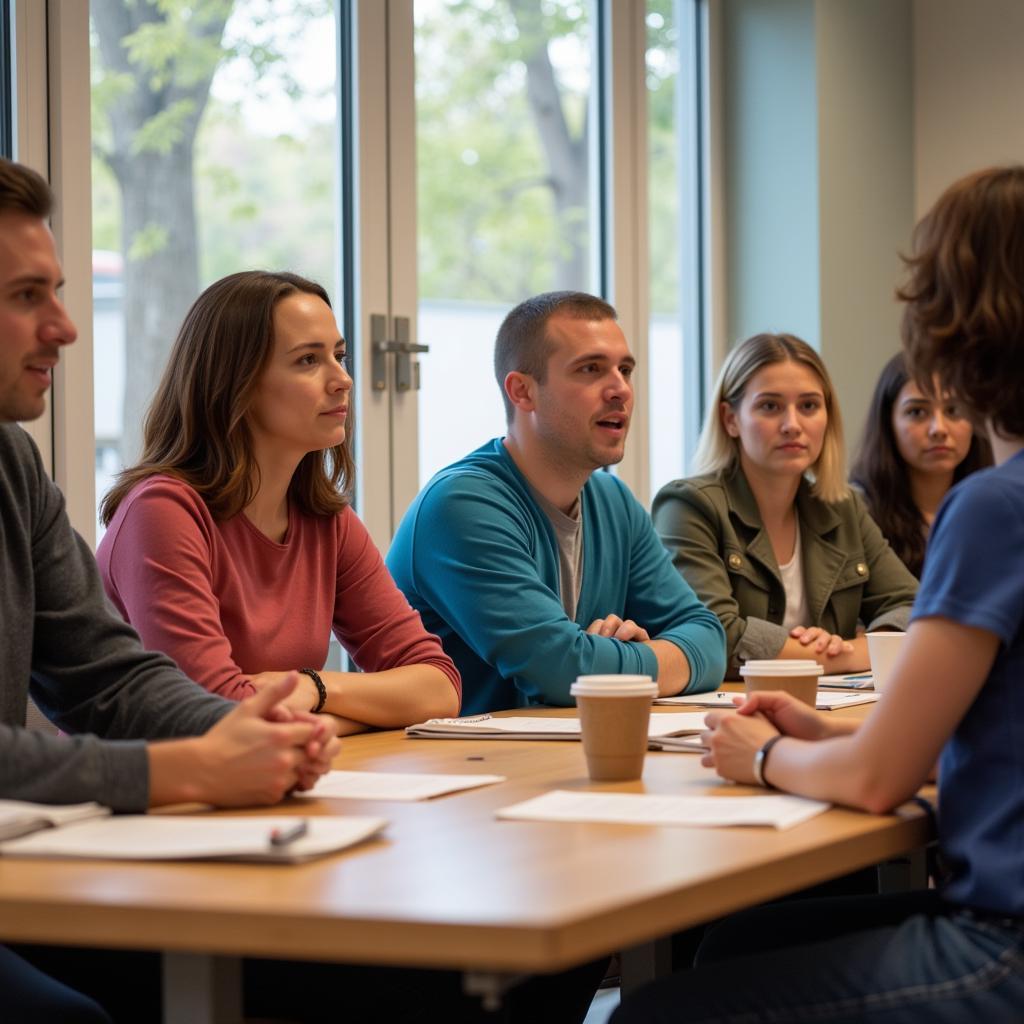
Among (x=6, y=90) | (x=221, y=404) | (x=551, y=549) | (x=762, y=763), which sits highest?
(x=6, y=90)

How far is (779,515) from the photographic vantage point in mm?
3365

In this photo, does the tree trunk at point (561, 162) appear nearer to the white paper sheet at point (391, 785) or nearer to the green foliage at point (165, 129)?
the green foliage at point (165, 129)

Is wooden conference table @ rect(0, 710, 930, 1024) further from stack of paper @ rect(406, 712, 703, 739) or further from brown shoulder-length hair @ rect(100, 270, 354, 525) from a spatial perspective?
brown shoulder-length hair @ rect(100, 270, 354, 525)

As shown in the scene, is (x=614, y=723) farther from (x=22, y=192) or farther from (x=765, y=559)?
(x=765, y=559)

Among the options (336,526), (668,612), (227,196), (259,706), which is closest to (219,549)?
(336,526)

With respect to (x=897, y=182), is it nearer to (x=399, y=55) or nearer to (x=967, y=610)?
(x=399, y=55)

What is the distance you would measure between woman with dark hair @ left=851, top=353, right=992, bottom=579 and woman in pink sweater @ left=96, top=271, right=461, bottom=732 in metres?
1.71

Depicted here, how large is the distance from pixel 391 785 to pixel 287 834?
1.26 ft

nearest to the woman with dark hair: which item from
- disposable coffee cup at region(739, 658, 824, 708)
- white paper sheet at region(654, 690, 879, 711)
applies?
white paper sheet at region(654, 690, 879, 711)

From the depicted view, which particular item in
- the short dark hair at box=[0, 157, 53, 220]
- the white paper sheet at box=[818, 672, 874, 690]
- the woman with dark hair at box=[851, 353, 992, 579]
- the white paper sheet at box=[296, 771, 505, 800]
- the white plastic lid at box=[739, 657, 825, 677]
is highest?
the short dark hair at box=[0, 157, 53, 220]

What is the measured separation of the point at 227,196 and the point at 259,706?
2.19 m

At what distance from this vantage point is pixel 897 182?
490cm

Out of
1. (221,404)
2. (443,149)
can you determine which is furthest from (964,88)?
(221,404)

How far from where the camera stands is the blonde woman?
3213mm
